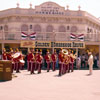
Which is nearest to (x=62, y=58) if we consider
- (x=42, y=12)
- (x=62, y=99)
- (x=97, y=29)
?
(x=62, y=99)

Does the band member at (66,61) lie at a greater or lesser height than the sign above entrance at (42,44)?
lesser

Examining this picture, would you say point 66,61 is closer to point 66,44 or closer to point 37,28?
point 66,44

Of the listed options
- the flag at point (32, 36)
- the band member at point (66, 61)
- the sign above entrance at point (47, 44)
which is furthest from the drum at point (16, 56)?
the flag at point (32, 36)

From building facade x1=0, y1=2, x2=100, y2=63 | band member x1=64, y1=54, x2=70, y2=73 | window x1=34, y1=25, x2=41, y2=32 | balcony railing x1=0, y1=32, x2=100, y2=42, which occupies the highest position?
building facade x1=0, y1=2, x2=100, y2=63

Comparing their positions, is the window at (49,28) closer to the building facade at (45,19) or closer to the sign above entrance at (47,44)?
the building facade at (45,19)

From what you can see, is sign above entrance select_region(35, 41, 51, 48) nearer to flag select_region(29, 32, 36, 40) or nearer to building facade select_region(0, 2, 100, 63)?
flag select_region(29, 32, 36, 40)

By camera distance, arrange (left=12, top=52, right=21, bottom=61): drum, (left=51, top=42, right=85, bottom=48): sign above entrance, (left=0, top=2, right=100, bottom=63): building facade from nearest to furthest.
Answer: (left=12, top=52, right=21, bottom=61): drum → (left=51, top=42, right=85, bottom=48): sign above entrance → (left=0, top=2, right=100, bottom=63): building facade

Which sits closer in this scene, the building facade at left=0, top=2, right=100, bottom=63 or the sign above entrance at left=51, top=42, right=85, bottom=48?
the sign above entrance at left=51, top=42, right=85, bottom=48

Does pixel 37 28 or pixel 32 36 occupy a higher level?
pixel 37 28

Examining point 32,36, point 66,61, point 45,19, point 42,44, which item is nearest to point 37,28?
point 45,19

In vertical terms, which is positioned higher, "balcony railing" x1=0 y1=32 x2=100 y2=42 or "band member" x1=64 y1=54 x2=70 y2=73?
"balcony railing" x1=0 y1=32 x2=100 y2=42

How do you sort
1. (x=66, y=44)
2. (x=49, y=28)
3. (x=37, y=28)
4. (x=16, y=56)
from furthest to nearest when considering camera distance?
(x=49, y=28)
(x=37, y=28)
(x=66, y=44)
(x=16, y=56)

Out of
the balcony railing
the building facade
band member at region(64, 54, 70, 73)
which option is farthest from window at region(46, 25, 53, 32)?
band member at region(64, 54, 70, 73)

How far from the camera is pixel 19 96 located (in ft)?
27.6
